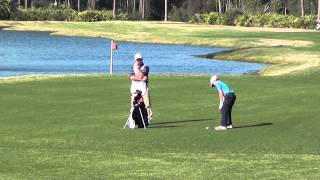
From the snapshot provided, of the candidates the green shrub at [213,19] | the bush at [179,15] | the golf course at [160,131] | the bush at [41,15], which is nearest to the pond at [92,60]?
the golf course at [160,131]

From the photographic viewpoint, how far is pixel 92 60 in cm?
6303

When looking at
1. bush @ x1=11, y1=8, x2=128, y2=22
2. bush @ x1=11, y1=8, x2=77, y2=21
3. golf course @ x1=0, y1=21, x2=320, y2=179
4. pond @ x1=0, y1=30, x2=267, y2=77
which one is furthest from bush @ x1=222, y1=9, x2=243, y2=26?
golf course @ x1=0, y1=21, x2=320, y2=179

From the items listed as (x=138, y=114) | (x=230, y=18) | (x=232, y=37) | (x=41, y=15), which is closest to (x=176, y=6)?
(x=41, y=15)

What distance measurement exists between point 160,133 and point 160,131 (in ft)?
1.13

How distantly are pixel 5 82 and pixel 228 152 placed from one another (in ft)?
57.9

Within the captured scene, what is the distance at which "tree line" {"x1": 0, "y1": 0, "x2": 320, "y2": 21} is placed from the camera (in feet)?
488

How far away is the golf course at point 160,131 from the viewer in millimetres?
15219

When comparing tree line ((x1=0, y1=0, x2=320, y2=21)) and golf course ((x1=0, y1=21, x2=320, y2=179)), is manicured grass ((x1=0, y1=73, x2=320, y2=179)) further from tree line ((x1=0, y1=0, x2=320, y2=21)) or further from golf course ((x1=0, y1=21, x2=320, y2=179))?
tree line ((x1=0, y1=0, x2=320, y2=21))

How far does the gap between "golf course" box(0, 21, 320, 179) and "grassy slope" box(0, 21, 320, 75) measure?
1554 centimetres

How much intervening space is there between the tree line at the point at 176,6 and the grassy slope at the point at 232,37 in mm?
26792

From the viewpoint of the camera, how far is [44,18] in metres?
136

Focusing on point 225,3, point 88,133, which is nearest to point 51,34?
point 225,3

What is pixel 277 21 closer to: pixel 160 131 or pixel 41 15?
pixel 41 15

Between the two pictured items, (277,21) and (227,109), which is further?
(277,21)
